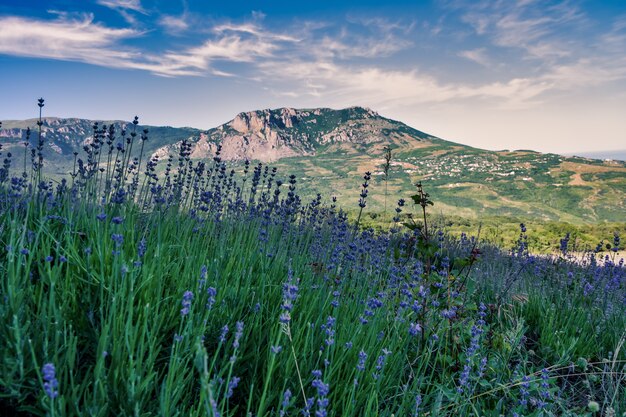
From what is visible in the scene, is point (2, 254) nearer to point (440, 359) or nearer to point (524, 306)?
point (440, 359)

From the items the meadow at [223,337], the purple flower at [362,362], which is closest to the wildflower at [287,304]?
the meadow at [223,337]

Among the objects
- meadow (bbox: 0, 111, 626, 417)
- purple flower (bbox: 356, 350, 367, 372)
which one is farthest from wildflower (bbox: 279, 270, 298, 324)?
purple flower (bbox: 356, 350, 367, 372)

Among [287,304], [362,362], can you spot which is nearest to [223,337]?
[287,304]

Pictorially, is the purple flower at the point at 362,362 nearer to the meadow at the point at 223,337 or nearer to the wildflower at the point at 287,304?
the meadow at the point at 223,337

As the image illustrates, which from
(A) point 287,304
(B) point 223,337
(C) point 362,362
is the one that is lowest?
(C) point 362,362

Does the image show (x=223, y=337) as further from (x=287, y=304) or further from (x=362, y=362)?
(x=362, y=362)

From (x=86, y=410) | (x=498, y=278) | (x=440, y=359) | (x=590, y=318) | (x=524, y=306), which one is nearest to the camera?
(x=86, y=410)

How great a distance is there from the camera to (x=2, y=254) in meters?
2.18

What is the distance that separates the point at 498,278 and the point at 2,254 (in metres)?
5.76

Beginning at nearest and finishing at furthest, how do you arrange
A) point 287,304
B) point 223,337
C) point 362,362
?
point 287,304 → point 223,337 → point 362,362

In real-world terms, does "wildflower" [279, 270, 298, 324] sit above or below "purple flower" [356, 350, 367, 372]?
above

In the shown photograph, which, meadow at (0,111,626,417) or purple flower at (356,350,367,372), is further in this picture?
purple flower at (356,350,367,372)

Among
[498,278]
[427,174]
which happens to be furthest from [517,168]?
[498,278]

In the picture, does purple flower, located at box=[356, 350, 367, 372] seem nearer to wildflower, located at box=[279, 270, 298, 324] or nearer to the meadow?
the meadow
